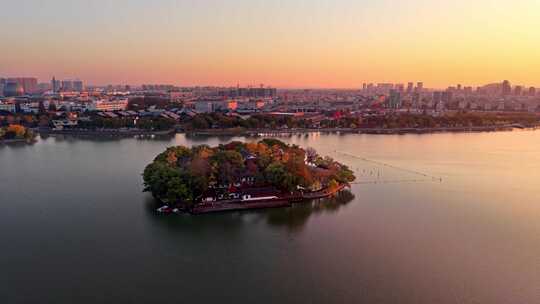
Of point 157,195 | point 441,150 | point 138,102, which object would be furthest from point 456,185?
point 138,102

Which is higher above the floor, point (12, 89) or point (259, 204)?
point (12, 89)

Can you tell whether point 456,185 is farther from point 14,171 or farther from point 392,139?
point 14,171

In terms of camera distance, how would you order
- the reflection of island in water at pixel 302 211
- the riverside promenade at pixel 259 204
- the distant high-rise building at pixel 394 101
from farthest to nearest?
1. the distant high-rise building at pixel 394 101
2. the riverside promenade at pixel 259 204
3. the reflection of island in water at pixel 302 211

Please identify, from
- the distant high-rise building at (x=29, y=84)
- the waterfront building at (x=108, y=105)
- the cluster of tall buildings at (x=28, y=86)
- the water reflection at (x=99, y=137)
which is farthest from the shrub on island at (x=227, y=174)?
the distant high-rise building at (x=29, y=84)

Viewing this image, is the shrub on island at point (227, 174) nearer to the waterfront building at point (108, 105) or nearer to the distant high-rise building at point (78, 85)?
the waterfront building at point (108, 105)

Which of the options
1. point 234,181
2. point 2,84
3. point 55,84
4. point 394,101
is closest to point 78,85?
point 55,84

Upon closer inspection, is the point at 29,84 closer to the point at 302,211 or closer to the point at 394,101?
the point at 394,101
